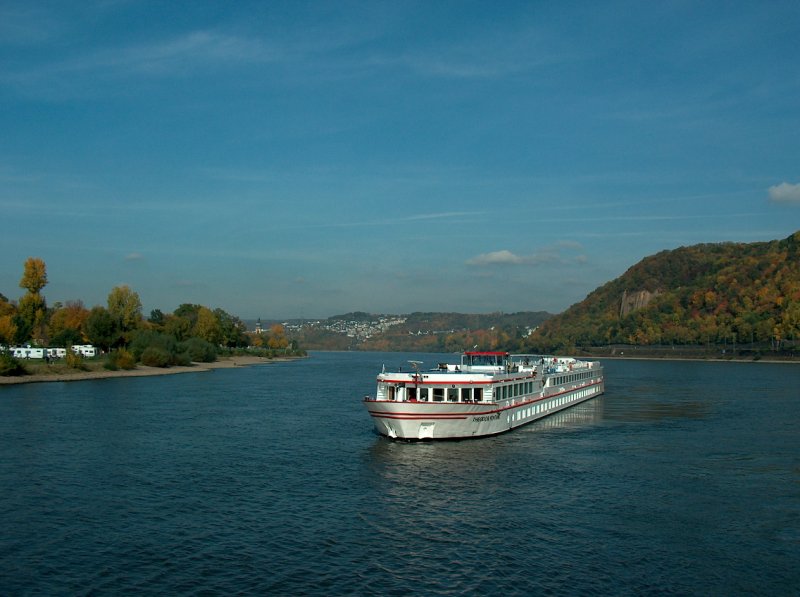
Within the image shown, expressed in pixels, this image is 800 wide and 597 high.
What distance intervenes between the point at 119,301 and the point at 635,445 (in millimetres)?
145373

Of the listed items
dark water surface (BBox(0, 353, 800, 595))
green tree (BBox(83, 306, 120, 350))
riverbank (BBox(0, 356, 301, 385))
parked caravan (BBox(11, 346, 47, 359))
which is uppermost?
green tree (BBox(83, 306, 120, 350))

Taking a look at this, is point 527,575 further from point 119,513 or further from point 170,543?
point 119,513

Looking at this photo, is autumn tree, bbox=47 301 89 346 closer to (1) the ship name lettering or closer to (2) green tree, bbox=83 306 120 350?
(2) green tree, bbox=83 306 120 350

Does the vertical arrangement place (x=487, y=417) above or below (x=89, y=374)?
below

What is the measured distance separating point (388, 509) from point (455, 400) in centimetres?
1887

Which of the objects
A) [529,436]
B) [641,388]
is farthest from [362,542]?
[641,388]

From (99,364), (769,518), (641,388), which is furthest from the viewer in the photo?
(99,364)

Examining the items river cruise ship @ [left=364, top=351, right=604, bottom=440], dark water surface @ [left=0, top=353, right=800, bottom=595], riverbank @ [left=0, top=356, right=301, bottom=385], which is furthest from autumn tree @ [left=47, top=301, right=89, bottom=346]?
river cruise ship @ [left=364, top=351, right=604, bottom=440]

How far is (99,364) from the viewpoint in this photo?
424 feet

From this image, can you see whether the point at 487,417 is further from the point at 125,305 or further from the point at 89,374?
the point at 125,305

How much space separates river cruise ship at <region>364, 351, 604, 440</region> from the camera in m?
48.1

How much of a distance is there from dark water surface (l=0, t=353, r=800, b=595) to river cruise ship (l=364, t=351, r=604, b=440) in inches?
65.5

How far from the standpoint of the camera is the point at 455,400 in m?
51.1

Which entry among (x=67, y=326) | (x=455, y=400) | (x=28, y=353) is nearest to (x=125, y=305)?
(x=67, y=326)
